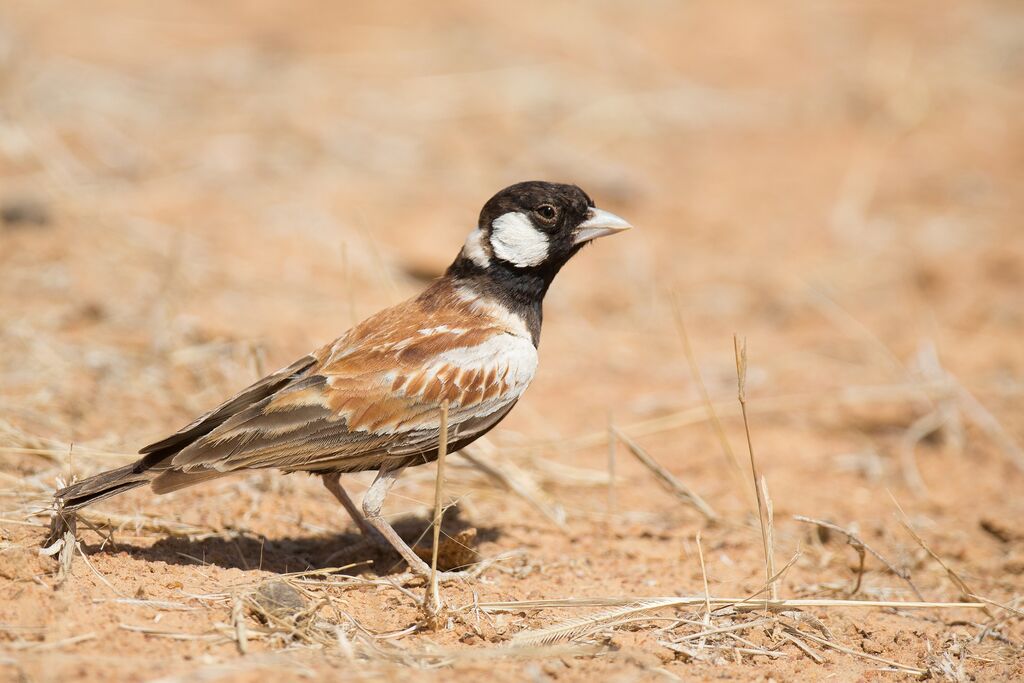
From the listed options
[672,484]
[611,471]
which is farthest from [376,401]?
[672,484]

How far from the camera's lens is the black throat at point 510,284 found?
5188 millimetres

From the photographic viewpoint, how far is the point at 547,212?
17.2 feet

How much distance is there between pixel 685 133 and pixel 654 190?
175 centimetres

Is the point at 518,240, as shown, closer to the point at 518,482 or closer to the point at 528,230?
the point at 528,230

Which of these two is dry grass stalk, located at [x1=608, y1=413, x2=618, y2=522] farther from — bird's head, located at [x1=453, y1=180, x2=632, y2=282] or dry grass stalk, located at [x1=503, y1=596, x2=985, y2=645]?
dry grass stalk, located at [x1=503, y1=596, x2=985, y2=645]

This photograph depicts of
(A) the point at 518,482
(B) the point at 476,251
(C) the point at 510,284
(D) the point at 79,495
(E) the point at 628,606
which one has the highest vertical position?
(B) the point at 476,251

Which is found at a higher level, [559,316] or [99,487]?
[99,487]

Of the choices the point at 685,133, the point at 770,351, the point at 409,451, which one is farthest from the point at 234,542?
the point at 685,133

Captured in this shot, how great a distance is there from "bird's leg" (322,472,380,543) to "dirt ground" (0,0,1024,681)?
0.31 ft

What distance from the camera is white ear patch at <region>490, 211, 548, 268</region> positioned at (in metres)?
5.20

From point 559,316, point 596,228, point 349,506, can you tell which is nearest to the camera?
point 349,506

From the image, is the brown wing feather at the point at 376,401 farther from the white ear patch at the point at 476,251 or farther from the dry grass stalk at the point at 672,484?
the dry grass stalk at the point at 672,484

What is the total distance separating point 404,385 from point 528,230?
108 cm

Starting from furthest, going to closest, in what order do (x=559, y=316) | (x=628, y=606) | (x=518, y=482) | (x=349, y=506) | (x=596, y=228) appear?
(x=559, y=316) → (x=518, y=482) → (x=596, y=228) → (x=349, y=506) → (x=628, y=606)
